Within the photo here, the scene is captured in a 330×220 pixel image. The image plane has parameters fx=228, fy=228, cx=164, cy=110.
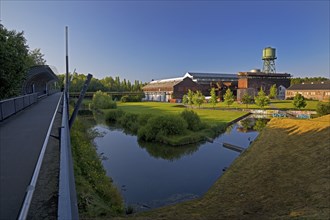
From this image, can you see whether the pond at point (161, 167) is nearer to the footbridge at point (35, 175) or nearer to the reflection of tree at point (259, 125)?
the reflection of tree at point (259, 125)

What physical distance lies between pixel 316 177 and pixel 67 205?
14037mm

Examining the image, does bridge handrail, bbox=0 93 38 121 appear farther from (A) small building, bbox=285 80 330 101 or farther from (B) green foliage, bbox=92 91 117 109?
(A) small building, bbox=285 80 330 101

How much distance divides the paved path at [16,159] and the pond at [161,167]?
6495 mm

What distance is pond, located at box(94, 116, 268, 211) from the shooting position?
13.2 metres

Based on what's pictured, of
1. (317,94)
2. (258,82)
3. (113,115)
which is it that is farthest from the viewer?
(258,82)

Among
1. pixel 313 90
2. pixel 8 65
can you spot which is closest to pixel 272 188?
pixel 8 65

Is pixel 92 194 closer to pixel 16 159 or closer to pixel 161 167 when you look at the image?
pixel 16 159

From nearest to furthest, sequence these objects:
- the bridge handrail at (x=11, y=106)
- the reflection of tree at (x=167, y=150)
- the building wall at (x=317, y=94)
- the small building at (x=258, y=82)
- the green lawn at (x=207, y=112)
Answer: the bridge handrail at (x=11, y=106) → the reflection of tree at (x=167, y=150) → the green lawn at (x=207, y=112) → the building wall at (x=317, y=94) → the small building at (x=258, y=82)

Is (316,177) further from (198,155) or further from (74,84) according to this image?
(74,84)

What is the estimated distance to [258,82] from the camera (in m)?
70.9

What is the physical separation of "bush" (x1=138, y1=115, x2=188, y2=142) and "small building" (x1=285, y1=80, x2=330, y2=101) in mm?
51488

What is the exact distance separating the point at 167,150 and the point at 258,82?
57729 millimetres

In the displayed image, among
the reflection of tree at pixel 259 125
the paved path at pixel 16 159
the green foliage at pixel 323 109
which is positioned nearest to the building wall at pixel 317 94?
the green foliage at pixel 323 109

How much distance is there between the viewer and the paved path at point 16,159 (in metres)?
3.47
